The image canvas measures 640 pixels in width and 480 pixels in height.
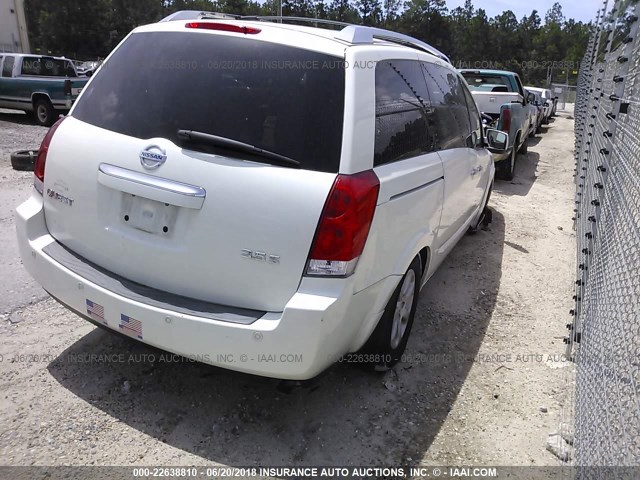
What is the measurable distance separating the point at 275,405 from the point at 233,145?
4.87 ft

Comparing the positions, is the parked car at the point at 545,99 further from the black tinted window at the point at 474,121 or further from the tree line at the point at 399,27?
the tree line at the point at 399,27

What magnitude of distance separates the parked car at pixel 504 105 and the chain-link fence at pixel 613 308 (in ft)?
15.6

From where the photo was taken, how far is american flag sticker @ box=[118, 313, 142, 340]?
248cm

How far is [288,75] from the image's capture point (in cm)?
247

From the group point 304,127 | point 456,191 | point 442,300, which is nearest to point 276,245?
point 304,127

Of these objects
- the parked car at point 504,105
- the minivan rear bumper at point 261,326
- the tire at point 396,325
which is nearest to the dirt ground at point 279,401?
the tire at point 396,325

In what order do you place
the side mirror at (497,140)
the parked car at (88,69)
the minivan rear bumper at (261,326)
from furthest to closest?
the parked car at (88,69), the side mirror at (497,140), the minivan rear bumper at (261,326)

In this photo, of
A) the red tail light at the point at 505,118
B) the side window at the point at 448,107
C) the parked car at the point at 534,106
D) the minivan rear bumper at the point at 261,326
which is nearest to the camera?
the minivan rear bumper at the point at 261,326

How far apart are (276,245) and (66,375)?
169 centimetres

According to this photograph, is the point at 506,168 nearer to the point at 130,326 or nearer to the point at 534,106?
the point at 534,106

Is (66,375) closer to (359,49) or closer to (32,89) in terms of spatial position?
(359,49)

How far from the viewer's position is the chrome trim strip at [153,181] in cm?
237

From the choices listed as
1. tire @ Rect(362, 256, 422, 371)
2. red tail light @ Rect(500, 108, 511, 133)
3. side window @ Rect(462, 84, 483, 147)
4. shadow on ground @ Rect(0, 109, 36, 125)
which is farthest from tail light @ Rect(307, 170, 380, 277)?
shadow on ground @ Rect(0, 109, 36, 125)

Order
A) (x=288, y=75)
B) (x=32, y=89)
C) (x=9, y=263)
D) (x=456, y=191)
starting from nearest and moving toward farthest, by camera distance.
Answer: (x=288, y=75) < (x=456, y=191) < (x=9, y=263) < (x=32, y=89)
